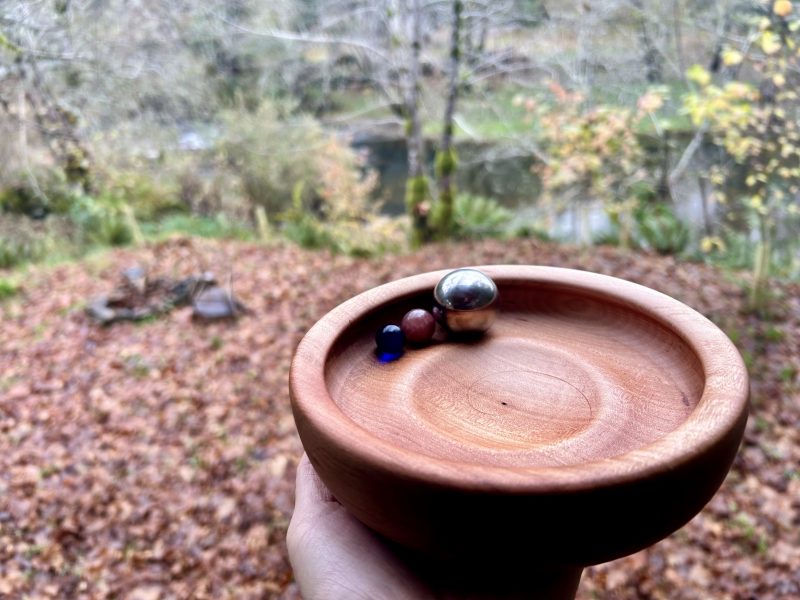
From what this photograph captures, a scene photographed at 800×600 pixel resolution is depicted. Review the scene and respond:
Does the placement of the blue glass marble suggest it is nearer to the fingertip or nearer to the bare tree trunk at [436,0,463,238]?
the fingertip

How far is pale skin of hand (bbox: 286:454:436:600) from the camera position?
1.01 metres

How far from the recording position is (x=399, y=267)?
5.27m

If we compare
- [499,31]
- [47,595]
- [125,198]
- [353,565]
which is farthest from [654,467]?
[125,198]

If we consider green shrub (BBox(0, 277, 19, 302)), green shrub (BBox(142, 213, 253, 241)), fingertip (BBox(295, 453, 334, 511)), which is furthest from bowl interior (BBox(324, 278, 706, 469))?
green shrub (BBox(142, 213, 253, 241))

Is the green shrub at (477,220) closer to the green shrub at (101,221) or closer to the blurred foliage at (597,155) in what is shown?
the blurred foliage at (597,155)

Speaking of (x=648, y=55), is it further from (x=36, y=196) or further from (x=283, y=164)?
(x=36, y=196)

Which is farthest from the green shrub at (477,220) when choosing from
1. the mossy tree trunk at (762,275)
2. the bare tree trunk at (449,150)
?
the mossy tree trunk at (762,275)

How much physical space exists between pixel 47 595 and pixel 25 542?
13.5 inches

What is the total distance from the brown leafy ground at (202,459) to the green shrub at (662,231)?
0.69 metres

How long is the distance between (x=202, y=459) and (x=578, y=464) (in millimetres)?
2709

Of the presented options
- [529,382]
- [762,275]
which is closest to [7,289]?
[529,382]

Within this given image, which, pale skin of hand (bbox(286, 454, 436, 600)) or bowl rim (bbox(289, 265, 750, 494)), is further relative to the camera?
pale skin of hand (bbox(286, 454, 436, 600))

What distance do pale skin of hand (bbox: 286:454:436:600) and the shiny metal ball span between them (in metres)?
0.52

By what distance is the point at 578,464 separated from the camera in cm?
79
